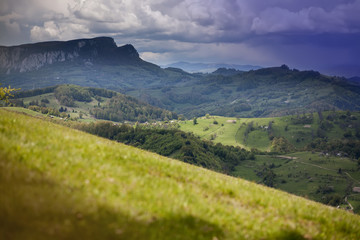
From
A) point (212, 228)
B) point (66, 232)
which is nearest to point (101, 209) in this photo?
point (66, 232)

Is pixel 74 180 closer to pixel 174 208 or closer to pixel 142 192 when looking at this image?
pixel 142 192

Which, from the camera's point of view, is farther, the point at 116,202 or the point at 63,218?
the point at 116,202

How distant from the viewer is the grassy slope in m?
6.71

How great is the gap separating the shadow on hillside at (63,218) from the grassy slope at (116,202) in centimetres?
2

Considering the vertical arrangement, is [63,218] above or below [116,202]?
above

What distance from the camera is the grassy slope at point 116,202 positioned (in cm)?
671

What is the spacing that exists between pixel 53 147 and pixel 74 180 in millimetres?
3230

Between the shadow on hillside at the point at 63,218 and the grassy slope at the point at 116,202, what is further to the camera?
the grassy slope at the point at 116,202

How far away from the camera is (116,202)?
817cm

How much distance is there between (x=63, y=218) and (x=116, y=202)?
176 centimetres

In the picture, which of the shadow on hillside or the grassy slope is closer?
the shadow on hillside

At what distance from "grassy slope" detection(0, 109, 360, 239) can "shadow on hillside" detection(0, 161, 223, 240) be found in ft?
0.08

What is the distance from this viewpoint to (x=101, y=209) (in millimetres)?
7633

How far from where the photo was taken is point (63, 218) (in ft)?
22.3
